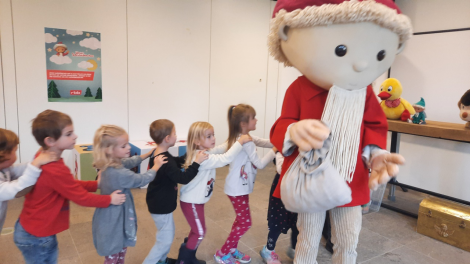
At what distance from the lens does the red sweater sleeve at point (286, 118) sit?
1.41 m

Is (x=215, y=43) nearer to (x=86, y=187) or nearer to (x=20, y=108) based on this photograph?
(x=20, y=108)

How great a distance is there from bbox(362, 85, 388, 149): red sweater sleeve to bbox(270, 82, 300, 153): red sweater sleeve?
32 centimetres

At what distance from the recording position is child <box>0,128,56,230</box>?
1458 millimetres

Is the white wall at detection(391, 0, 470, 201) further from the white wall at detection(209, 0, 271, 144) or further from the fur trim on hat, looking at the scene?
the fur trim on hat

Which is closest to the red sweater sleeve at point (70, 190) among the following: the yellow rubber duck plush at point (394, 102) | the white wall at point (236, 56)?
the yellow rubber duck plush at point (394, 102)

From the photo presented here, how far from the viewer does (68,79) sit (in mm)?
3672

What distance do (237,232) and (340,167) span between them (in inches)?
39.1

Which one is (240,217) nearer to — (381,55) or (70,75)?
(381,55)

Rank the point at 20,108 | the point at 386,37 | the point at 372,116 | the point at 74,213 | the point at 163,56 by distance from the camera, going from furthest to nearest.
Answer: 1. the point at 163,56
2. the point at 20,108
3. the point at 74,213
4. the point at 372,116
5. the point at 386,37

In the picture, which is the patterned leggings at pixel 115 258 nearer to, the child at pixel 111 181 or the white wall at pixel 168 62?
the child at pixel 111 181

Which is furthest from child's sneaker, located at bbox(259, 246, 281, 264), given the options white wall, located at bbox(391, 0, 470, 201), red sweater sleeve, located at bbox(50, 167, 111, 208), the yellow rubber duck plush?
white wall, located at bbox(391, 0, 470, 201)

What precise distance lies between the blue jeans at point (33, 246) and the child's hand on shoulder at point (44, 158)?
1.10ft

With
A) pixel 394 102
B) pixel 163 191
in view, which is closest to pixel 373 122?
pixel 163 191

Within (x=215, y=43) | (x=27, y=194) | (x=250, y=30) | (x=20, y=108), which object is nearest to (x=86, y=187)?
(x=27, y=194)
